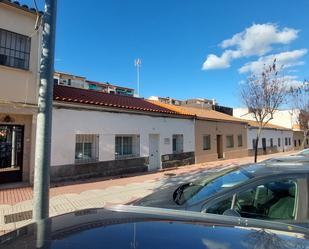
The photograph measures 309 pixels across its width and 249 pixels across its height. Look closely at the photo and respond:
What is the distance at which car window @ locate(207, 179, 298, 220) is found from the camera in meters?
3.24

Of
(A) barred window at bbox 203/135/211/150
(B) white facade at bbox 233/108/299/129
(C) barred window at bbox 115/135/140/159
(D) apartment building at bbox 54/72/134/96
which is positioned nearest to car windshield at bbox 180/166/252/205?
(C) barred window at bbox 115/135/140/159

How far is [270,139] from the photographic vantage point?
36.5 m

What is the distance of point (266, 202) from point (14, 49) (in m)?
11.0

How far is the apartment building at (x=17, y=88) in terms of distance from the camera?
10.7m

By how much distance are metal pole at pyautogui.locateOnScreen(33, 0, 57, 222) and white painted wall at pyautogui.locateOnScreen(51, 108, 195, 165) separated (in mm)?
7289

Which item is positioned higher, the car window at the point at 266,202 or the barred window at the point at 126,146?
the barred window at the point at 126,146

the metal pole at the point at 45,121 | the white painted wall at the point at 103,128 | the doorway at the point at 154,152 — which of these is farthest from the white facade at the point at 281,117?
the metal pole at the point at 45,121

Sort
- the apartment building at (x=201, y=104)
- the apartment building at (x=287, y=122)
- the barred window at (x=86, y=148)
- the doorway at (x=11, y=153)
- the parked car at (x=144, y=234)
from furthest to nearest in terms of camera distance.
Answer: the apartment building at (x=287, y=122) < the apartment building at (x=201, y=104) < the barred window at (x=86, y=148) < the doorway at (x=11, y=153) < the parked car at (x=144, y=234)

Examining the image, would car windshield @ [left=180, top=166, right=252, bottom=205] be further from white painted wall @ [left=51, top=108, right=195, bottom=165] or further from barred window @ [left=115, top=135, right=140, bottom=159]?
barred window @ [left=115, top=135, right=140, bottom=159]

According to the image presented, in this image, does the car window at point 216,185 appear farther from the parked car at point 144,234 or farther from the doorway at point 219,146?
the doorway at point 219,146

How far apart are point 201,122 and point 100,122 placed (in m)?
10.2

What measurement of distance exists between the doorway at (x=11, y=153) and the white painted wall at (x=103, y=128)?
4.20 feet

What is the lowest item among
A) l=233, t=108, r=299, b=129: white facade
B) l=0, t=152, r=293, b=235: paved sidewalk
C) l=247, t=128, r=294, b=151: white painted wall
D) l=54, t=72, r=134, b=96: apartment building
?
l=0, t=152, r=293, b=235: paved sidewalk

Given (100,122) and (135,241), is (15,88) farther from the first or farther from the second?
(135,241)
